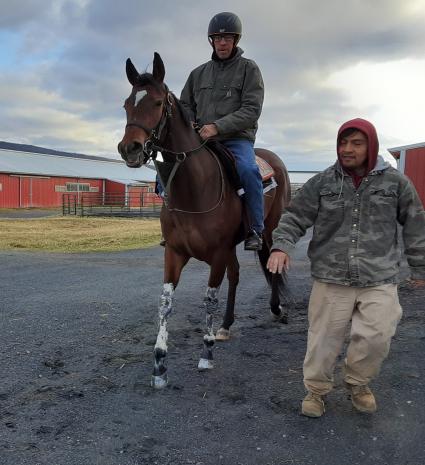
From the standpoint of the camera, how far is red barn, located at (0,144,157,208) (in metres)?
37.6

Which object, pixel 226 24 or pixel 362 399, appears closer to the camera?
pixel 362 399

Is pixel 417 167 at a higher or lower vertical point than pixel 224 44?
higher

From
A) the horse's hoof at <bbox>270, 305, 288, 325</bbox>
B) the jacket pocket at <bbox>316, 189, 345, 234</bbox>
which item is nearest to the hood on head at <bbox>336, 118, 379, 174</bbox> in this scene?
the jacket pocket at <bbox>316, 189, 345, 234</bbox>

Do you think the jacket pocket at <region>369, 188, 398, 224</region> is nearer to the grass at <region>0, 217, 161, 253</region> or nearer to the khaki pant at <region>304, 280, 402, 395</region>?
the khaki pant at <region>304, 280, 402, 395</region>

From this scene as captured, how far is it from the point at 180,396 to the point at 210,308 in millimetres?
1037

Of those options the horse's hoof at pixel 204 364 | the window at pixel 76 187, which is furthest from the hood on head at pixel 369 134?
the window at pixel 76 187

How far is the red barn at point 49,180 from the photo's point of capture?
37.6 meters

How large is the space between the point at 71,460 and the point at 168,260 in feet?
6.25

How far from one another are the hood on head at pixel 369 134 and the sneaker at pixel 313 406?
5.56 feet

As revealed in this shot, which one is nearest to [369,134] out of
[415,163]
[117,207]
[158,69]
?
[158,69]

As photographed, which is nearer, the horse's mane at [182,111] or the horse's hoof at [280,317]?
the horse's mane at [182,111]

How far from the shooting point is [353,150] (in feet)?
9.96

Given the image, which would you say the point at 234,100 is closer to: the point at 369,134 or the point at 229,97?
the point at 229,97

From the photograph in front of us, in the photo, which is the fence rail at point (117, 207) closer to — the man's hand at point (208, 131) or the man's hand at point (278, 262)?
the man's hand at point (208, 131)
